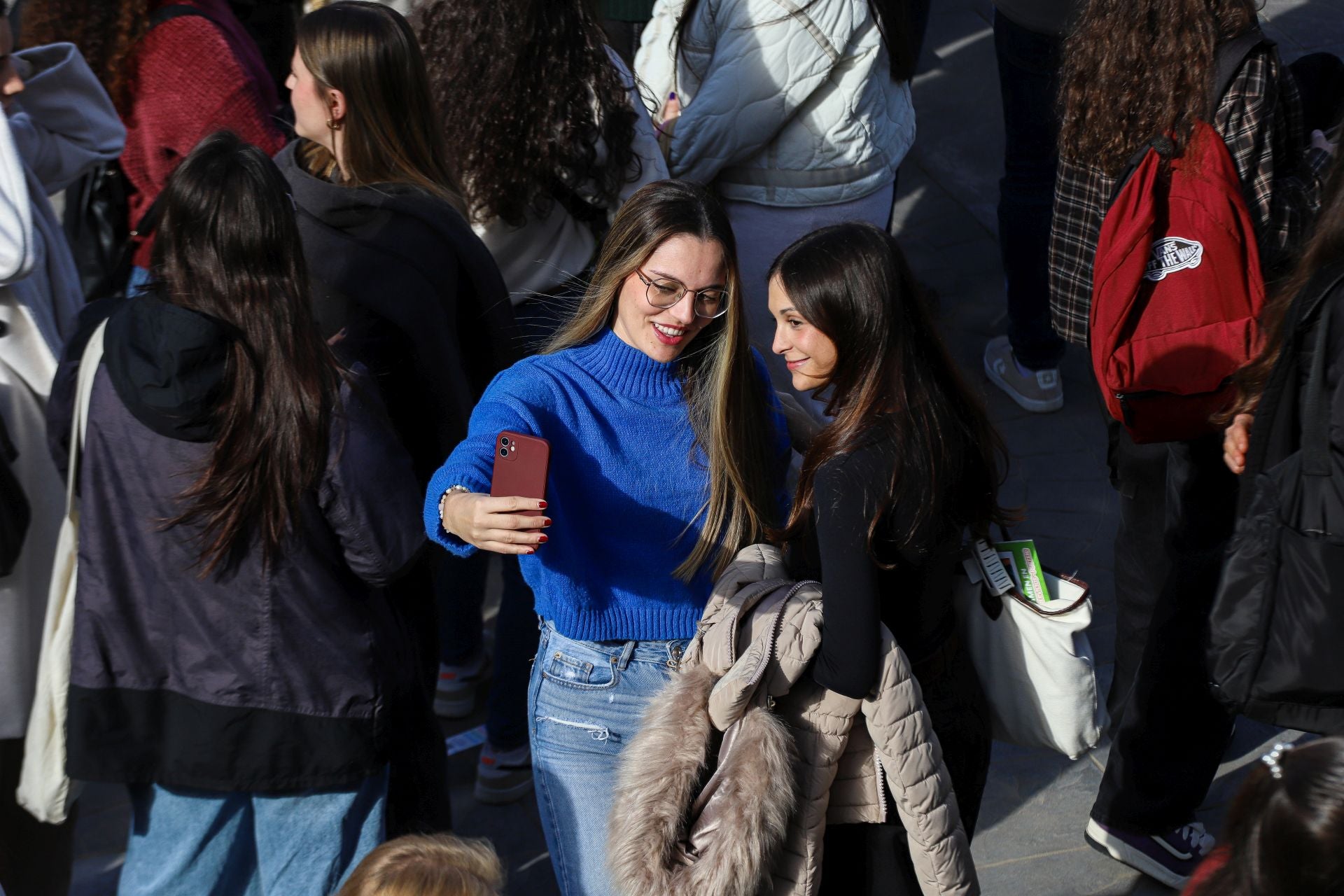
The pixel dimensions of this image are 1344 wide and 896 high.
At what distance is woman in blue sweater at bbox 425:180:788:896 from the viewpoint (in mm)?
2688

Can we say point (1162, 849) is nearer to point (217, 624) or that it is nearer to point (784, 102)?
point (784, 102)

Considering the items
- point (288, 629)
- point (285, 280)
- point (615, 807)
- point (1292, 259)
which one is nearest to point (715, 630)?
point (615, 807)

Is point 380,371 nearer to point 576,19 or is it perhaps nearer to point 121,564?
point 121,564

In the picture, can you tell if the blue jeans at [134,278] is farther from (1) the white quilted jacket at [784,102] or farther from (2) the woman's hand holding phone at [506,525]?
(2) the woman's hand holding phone at [506,525]

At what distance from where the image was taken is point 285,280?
2539 millimetres

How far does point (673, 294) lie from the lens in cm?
270

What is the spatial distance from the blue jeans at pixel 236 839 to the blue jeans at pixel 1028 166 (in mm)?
3315

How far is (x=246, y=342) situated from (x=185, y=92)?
151cm

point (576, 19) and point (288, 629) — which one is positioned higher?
point (576, 19)

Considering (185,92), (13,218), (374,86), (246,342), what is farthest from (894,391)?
(185,92)

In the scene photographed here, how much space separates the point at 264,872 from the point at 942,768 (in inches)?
55.6

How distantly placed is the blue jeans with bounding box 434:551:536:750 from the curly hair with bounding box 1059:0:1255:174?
6.50 feet

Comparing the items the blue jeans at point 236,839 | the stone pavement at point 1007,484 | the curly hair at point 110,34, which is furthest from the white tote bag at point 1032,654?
the curly hair at point 110,34

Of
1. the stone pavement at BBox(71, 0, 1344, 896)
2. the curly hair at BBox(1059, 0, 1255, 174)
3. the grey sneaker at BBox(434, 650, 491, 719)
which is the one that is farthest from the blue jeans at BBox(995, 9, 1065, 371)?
the grey sneaker at BBox(434, 650, 491, 719)
